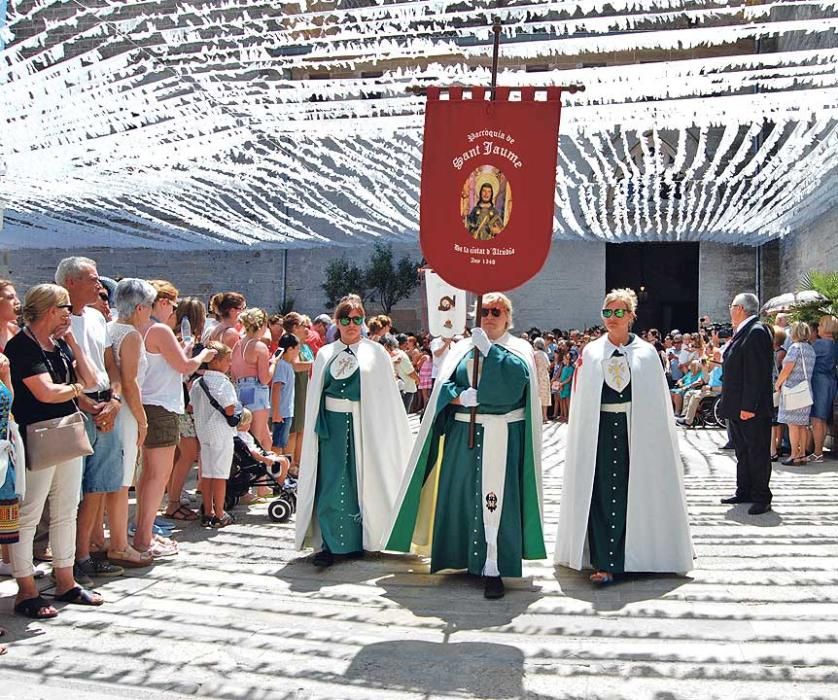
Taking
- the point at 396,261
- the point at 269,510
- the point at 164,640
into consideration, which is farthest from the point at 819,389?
the point at 396,261

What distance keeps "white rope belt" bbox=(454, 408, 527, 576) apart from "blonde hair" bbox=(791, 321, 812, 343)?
226 inches

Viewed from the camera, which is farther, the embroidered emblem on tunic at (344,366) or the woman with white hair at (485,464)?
the embroidered emblem on tunic at (344,366)

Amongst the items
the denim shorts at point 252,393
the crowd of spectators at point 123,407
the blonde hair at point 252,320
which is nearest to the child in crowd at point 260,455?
the crowd of spectators at point 123,407

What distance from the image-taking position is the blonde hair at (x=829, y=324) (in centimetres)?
987

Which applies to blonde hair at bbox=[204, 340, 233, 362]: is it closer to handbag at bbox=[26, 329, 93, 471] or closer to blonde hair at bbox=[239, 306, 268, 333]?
blonde hair at bbox=[239, 306, 268, 333]

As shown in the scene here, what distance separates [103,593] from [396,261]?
58.5 feet

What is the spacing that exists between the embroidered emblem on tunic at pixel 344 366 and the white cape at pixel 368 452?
34mm

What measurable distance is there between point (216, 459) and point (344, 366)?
139 centimetres

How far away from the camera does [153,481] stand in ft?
18.4

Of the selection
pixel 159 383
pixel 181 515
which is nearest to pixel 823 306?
pixel 181 515

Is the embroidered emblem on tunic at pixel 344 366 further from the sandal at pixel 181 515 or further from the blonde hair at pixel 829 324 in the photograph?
the blonde hair at pixel 829 324

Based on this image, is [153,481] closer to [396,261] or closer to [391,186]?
[391,186]

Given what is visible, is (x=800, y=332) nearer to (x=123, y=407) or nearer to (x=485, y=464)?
(x=485, y=464)

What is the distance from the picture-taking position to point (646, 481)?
5.16 meters
